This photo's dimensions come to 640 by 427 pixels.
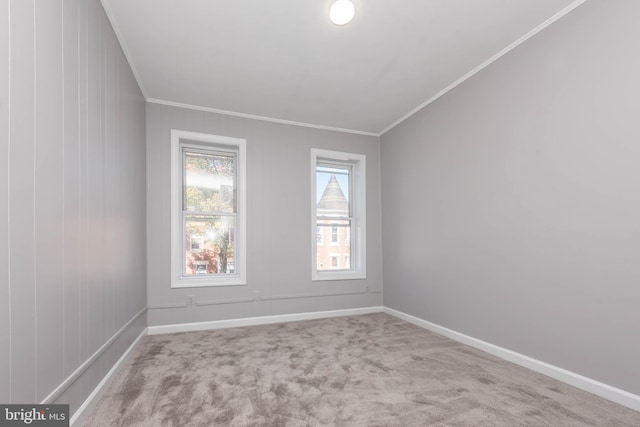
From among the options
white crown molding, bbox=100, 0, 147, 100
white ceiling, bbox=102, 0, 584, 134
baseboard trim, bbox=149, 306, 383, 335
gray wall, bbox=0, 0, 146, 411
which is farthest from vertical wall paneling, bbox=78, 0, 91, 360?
baseboard trim, bbox=149, 306, 383, 335

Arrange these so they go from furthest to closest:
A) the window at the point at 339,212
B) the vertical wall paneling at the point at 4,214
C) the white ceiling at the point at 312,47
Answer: the window at the point at 339,212
the white ceiling at the point at 312,47
the vertical wall paneling at the point at 4,214

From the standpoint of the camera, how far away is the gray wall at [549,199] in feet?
6.60

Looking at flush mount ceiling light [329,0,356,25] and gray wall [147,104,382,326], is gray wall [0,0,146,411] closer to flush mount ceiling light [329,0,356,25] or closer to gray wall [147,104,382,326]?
gray wall [147,104,382,326]

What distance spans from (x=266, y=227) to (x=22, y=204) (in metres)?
3.01

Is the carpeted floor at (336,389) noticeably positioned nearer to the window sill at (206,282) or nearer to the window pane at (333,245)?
the window sill at (206,282)

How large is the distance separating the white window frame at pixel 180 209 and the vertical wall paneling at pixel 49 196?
7.45 ft

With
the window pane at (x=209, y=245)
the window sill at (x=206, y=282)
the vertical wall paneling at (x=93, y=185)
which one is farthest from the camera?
the window pane at (x=209, y=245)

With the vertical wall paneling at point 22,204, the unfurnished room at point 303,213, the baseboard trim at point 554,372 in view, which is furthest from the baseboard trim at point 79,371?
A: the baseboard trim at point 554,372

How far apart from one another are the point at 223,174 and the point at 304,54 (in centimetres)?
205

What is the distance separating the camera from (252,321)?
4.04 m

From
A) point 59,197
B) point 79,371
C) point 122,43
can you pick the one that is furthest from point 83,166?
point 122,43

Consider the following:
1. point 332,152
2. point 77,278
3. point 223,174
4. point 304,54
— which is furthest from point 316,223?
point 77,278

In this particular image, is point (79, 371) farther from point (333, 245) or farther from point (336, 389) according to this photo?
point (333, 245)

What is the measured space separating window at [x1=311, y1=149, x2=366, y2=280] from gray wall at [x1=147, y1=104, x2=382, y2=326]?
124 millimetres
